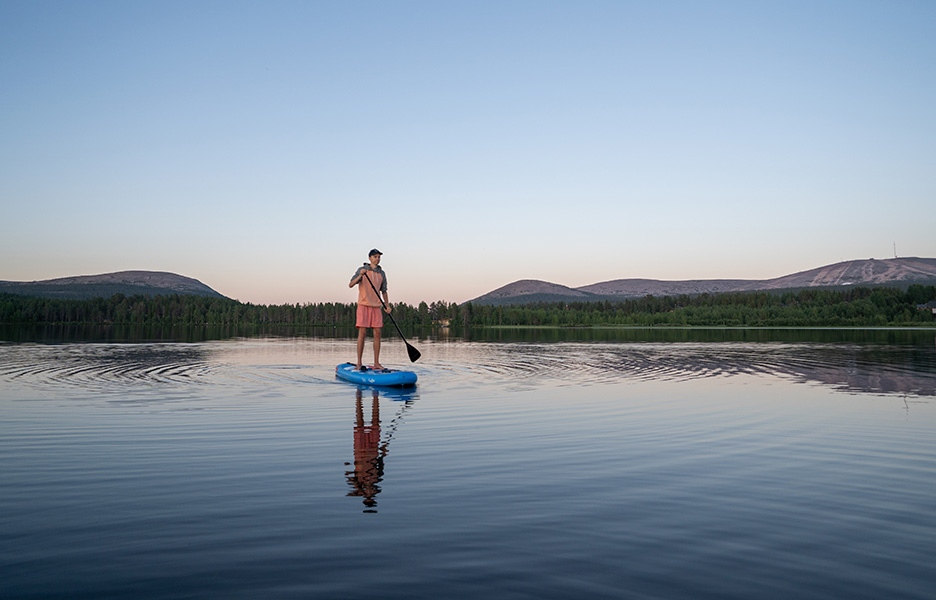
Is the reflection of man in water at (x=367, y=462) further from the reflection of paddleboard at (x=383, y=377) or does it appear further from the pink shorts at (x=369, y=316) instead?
the pink shorts at (x=369, y=316)

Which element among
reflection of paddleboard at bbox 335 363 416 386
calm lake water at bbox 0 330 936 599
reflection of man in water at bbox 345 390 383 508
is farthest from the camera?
reflection of paddleboard at bbox 335 363 416 386

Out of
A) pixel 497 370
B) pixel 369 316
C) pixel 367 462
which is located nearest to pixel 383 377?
pixel 369 316

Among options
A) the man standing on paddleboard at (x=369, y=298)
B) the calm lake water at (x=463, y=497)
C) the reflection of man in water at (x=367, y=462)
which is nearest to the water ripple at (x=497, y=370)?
the man standing on paddleboard at (x=369, y=298)

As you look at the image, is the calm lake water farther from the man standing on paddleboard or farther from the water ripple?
the man standing on paddleboard

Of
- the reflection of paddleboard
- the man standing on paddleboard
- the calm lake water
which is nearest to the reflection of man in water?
the calm lake water

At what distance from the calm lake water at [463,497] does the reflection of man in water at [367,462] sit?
0.06 metres

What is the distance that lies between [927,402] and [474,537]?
54.5 ft

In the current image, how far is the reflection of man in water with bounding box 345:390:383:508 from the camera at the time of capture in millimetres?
7980

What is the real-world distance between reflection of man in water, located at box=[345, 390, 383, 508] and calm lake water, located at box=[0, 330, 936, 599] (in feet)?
0.19

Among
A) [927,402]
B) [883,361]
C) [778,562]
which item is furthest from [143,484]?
[883,361]

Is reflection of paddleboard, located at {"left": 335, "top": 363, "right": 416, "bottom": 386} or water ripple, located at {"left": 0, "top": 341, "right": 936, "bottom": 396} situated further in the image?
water ripple, located at {"left": 0, "top": 341, "right": 936, "bottom": 396}

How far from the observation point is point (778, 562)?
5.73 m

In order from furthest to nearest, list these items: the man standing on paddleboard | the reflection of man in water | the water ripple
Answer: the man standing on paddleboard
the water ripple
the reflection of man in water

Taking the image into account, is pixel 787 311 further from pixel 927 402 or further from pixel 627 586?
pixel 627 586
